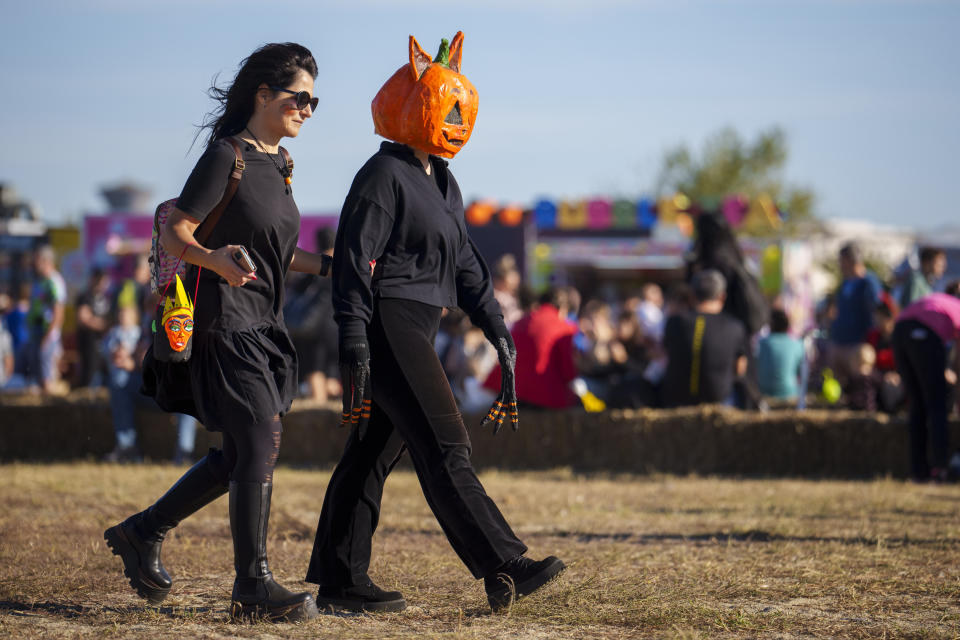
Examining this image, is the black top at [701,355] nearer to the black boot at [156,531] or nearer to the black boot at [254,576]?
the black boot at [156,531]

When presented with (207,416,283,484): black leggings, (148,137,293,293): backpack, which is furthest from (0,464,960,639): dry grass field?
(148,137,293,293): backpack

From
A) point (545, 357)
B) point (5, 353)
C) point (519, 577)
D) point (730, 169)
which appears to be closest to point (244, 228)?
point (519, 577)

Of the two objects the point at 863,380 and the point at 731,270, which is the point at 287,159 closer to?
the point at 731,270

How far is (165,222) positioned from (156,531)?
110 centimetres

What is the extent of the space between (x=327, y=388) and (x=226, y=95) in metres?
7.50

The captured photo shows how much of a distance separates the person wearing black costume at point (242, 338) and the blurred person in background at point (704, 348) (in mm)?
5575

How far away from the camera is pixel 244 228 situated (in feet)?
13.2

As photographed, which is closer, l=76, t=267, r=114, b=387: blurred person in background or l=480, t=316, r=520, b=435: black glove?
l=480, t=316, r=520, b=435: black glove

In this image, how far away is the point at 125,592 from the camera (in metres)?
4.52

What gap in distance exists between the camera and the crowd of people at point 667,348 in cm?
941

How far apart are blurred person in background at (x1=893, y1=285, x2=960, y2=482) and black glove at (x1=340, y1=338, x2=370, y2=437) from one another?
5.75 meters

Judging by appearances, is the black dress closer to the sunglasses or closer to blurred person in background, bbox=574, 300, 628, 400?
the sunglasses

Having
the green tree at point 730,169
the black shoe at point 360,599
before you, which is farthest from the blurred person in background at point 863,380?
the green tree at point 730,169

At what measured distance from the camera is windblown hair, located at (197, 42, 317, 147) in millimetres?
4148
